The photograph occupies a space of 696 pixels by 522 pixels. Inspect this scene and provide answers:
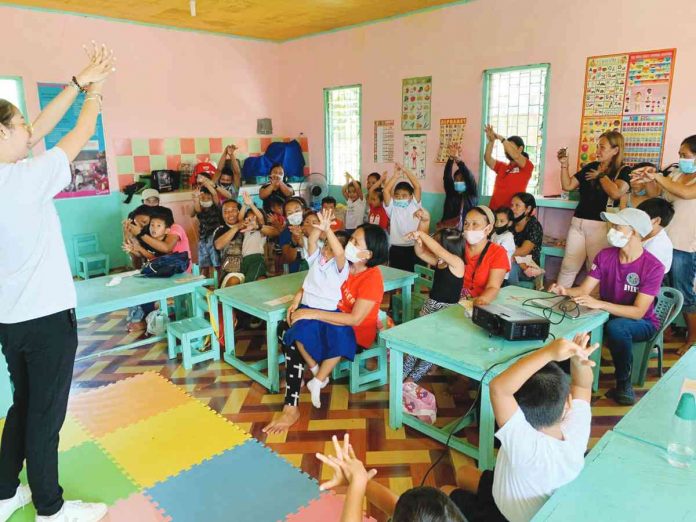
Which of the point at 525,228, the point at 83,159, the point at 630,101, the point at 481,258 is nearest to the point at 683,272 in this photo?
the point at 525,228

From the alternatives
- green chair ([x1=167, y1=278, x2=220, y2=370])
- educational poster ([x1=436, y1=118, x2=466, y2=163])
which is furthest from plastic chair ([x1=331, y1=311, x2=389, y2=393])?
educational poster ([x1=436, y1=118, x2=466, y2=163])

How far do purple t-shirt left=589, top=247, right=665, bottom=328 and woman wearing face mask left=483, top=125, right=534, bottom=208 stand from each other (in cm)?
190

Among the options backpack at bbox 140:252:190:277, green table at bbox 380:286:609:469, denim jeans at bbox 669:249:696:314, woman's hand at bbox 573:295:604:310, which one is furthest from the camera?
denim jeans at bbox 669:249:696:314

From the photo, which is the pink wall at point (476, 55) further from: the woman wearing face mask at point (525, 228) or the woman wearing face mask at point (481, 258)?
the woman wearing face mask at point (481, 258)

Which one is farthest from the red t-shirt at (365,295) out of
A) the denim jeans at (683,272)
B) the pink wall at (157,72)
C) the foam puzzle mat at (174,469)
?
the pink wall at (157,72)

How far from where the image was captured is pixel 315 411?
3119mm

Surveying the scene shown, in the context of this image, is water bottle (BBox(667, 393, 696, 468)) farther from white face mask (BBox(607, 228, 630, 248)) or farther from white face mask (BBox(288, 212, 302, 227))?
white face mask (BBox(288, 212, 302, 227))

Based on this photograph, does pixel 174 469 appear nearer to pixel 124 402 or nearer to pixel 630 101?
pixel 124 402

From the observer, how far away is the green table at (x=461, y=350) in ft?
7.68

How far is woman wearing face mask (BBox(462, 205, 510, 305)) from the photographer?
124 inches

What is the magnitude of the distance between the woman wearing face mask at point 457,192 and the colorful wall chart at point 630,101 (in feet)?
3.71

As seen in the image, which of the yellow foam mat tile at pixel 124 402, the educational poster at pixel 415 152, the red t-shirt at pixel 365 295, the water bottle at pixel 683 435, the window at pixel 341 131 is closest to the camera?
the water bottle at pixel 683 435

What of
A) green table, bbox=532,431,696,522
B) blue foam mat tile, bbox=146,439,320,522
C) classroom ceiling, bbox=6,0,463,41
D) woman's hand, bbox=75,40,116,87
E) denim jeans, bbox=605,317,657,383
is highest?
classroom ceiling, bbox=6,0,463,41

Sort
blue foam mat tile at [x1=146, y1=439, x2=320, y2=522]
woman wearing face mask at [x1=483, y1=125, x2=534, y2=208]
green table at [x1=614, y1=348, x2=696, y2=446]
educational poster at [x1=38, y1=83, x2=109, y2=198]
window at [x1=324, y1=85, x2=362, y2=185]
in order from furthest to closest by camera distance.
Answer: window at [x1=324, y1=85, x2=362, y2=185]
educational poster at [x1=38, y1=83, x2=109, y2=198]
woman wearing face mask at [x1=483, y1=125, x2=534, y2=208]
blue foam mat tile at [x1=146, y1=439, x2=320, y2=522]
green table at [x1=614, y1=348, x2=696, y2=446]
